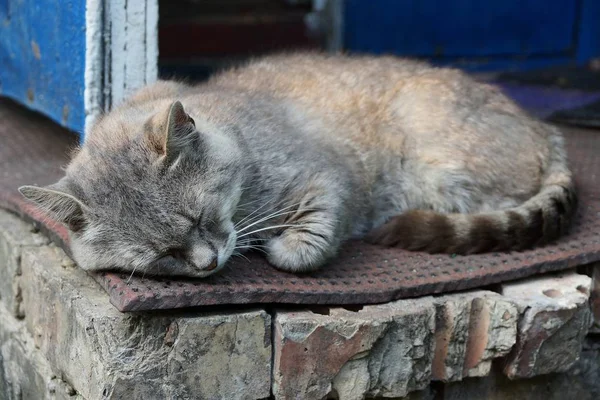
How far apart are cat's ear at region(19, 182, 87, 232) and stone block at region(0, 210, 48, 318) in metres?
0.71

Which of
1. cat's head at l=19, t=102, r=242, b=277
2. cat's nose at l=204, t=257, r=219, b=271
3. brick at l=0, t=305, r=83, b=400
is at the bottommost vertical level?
brick at l=0, t=305, r=83, b=400

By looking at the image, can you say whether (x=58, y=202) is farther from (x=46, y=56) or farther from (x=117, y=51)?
(x=46, y=56)

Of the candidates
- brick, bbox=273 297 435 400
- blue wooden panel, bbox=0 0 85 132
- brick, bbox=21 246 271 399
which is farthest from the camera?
blue wooden panel, bbox=0 0 85 132

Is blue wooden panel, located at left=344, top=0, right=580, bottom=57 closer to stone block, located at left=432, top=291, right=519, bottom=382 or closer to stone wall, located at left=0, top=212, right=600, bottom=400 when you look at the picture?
stone wall, located at left=0, top=212, right=600, bottom=400

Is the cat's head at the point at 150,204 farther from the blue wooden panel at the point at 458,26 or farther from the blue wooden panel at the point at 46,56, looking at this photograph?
the blue wooden panel at the point at 458,26

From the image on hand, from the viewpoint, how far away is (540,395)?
3.29 metres

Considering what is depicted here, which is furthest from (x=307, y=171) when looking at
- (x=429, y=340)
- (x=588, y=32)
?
(x=588, y=32)

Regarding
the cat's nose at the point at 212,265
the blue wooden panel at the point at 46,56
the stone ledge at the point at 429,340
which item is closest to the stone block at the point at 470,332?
the stone ledge at the point at 429,340

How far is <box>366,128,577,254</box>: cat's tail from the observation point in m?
3.20

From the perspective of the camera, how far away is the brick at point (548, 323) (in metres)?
2.96

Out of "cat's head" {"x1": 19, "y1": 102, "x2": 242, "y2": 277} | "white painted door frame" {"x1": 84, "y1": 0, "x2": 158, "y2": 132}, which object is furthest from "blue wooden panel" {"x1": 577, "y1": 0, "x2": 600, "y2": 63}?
"cat's head" {"x1": 19, "y1": 102, "x2": 242, "y2": 277}

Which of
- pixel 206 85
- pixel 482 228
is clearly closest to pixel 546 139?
pixel 482 228

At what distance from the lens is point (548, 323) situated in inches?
117

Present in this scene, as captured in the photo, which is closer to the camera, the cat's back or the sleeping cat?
the sleeping cat
